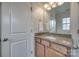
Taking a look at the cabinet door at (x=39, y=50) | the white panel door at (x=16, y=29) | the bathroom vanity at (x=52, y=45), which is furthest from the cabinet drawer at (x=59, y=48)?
the white panel door at (x=16, y=29)

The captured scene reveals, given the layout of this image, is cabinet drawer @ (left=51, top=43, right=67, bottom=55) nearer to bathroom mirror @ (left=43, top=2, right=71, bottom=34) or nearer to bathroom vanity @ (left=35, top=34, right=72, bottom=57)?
bathroom vanity @ (left=35, top=34, right=72, bottom=57)

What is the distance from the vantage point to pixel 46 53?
127 cm

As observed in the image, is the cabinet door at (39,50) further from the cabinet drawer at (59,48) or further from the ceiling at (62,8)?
the ceiling at (62,8)

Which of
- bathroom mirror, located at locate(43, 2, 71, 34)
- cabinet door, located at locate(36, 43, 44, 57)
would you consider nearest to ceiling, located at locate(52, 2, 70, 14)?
bathroom mirror, located at locate(43, 2, 71, 34)

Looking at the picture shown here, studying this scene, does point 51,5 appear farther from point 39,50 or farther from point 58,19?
point 39,50

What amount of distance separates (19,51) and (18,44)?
2.9 inches

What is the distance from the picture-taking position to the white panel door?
1.23 meters

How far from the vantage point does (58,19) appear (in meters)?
1.29

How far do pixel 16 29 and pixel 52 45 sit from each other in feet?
1.35

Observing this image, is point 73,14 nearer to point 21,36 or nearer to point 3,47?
point 21,36

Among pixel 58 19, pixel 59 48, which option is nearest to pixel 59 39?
pixel 59 48

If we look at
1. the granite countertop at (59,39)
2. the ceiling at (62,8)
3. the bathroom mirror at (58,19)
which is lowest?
the granite countertop at (59,39)

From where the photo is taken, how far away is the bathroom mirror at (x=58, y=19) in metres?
1.26

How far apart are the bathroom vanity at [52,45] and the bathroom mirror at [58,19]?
0.21ft
